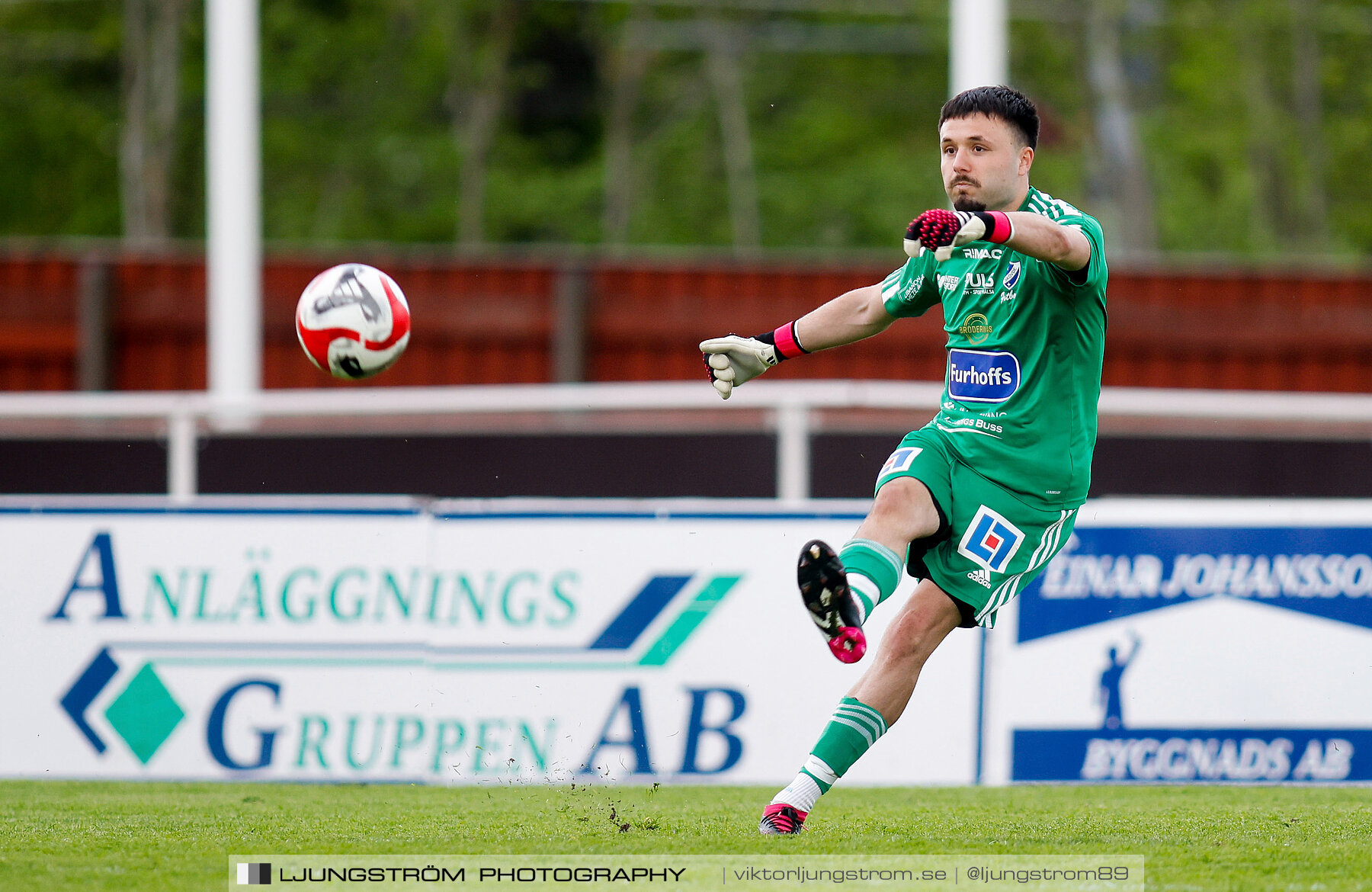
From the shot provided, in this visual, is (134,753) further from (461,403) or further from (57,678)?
(461,403)

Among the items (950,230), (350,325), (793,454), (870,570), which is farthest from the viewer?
(793,454)

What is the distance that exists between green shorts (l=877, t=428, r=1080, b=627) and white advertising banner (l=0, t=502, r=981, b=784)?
2.07 metres

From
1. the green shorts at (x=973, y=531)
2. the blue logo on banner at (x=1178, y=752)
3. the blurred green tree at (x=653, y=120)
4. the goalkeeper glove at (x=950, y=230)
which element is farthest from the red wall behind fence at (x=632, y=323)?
the goalkeeper glove at (x=950, y=230)

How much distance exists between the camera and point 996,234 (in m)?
3.87

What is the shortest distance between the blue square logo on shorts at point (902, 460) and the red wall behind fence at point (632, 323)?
10779 millimetres

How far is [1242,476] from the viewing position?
1002cm

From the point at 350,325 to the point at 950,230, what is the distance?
212cm

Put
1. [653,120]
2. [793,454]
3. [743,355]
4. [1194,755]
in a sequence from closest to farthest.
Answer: [743,355], [1194,755], [793,454], [653,120]

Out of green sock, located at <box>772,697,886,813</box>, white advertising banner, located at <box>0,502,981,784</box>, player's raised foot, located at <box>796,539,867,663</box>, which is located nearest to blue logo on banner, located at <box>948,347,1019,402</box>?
player's raised foot, located at <box>796,539,867,663</box>

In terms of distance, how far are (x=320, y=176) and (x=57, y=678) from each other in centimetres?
2340

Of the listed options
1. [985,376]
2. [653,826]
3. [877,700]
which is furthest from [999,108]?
[653,826]

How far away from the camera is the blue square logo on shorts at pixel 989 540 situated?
4312mm

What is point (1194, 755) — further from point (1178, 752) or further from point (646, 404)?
point (646, 404)

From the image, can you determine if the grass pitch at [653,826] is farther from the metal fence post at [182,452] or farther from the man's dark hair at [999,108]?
the metal fence post at [182,452]
